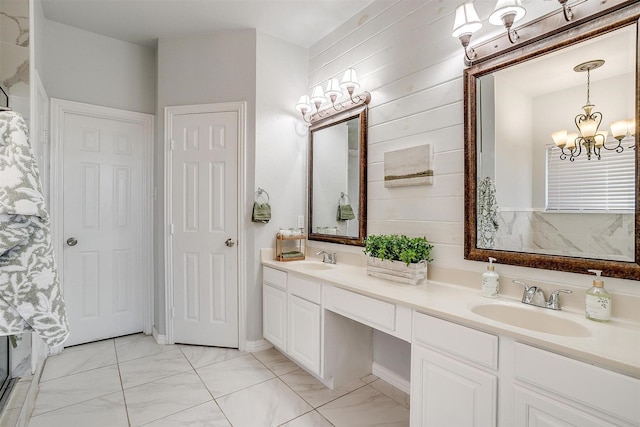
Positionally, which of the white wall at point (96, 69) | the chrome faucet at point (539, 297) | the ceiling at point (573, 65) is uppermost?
the white wall at point (96, 69)

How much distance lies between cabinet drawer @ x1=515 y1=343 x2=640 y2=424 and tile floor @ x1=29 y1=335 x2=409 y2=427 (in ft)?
3.40

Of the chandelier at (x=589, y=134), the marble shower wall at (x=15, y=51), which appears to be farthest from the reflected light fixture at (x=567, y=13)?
the marble shower wall at (x=15, y=51)

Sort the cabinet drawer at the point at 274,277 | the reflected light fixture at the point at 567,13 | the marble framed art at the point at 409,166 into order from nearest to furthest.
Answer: the reflected light fixture at the point at 567,13
the marble framed art at the point at 409,166
the cabinet drawer at the point at 274,277

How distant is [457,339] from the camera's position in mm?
1368

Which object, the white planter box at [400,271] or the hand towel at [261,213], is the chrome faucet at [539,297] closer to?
the white planter box at [400,271]

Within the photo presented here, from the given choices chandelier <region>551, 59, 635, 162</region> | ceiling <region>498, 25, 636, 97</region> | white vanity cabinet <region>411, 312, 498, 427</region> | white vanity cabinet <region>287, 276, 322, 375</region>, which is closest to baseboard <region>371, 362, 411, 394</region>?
white vanity cabinet <region>287, 276, 322, 375</region>

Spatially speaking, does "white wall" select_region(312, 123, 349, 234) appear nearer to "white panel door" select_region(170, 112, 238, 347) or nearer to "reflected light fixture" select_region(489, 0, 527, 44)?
"white panel door" select_region(170, 112, 238, 347)

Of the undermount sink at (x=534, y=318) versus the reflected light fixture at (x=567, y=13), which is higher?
the reflected light fixture at (x=567, y=13)

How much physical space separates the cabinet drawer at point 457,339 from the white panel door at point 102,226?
281cm

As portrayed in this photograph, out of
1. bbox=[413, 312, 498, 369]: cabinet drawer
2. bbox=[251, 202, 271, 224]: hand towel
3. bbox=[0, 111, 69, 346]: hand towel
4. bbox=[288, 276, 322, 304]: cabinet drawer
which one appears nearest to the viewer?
bbox=[0, 111, 69, 346]: hand towel

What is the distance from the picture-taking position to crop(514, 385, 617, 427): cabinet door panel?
1.04 metres

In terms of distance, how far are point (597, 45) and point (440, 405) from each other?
5.58 feet

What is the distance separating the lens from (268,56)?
9.53 ft

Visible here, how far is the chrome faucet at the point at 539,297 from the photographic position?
1453 mm
